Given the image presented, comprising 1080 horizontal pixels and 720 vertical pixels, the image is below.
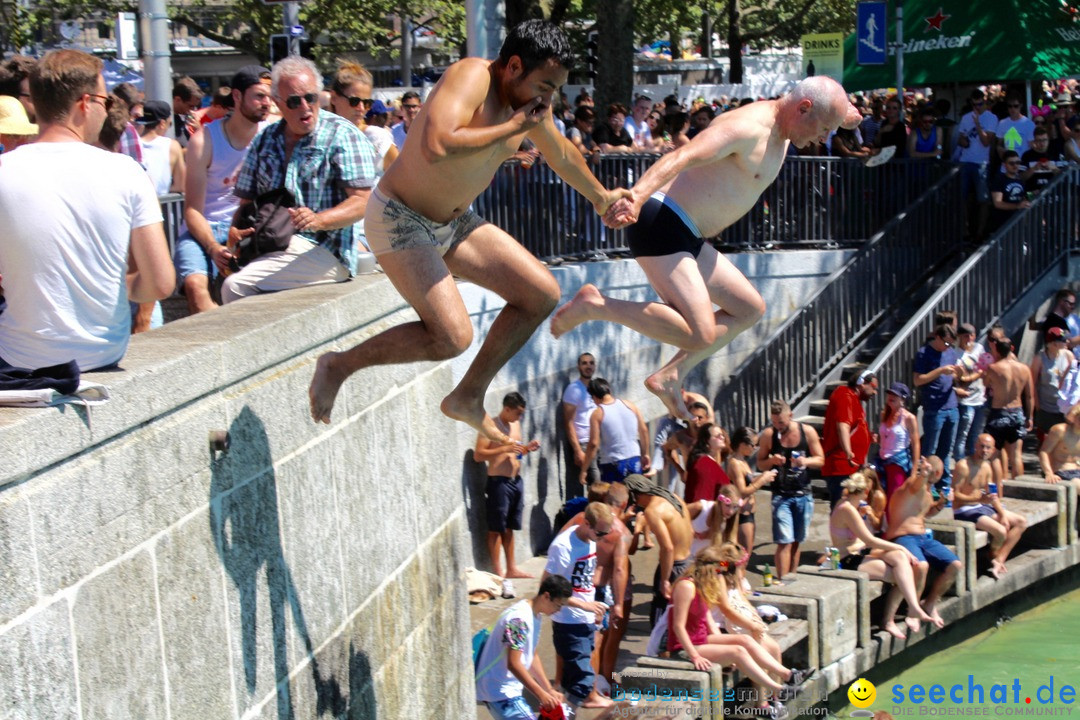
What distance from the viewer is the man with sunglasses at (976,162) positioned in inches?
633

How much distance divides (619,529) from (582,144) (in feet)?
16.2

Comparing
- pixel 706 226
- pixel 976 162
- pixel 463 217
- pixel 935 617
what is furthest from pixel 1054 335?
pixel 463 217

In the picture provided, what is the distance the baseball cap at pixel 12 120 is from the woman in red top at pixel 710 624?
18.3 ft

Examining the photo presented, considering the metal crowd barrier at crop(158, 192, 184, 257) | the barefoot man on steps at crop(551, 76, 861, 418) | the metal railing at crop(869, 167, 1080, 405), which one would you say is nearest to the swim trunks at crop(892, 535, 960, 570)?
the metal railing at crop(869, 167, 1080, 405)

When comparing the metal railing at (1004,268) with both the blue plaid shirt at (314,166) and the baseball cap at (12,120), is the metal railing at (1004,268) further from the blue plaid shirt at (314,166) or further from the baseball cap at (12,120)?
the baseball cap at (12,120)

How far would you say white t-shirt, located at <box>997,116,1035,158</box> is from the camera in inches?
639

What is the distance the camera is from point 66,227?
13.3 feet

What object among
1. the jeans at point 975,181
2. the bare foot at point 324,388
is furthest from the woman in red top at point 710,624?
the jeans at point 975,181

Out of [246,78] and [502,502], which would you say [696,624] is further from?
[246,78]

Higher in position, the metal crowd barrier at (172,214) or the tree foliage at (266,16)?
the tree foliage at (266,16)

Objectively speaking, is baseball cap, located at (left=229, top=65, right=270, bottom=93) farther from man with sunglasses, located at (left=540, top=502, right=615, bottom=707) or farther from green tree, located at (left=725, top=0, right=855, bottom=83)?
green tree, located at (left=725, top=0, right=855, bottom=83)

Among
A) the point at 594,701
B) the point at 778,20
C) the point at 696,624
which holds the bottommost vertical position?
the point at 594,701

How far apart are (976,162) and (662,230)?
10.9m

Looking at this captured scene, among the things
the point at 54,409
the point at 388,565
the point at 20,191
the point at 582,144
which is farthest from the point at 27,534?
the point at 582,144
